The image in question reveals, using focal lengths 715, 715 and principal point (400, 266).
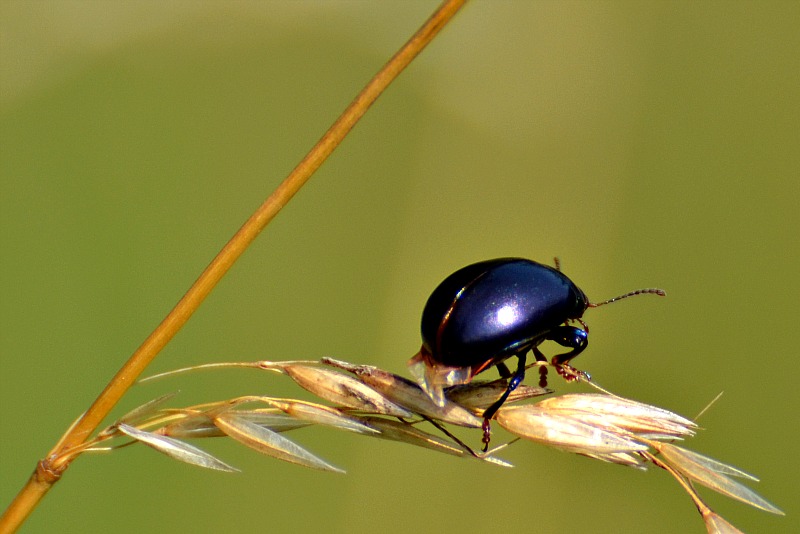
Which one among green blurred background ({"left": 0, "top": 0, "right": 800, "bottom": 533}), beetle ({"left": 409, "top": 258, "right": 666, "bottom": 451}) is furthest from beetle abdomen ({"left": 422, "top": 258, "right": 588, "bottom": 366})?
green blurred background ({"left": 0, "top": 0, "right": 800, "bottom": 533})

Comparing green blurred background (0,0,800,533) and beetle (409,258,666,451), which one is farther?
green blurred background (0,0,800,533)

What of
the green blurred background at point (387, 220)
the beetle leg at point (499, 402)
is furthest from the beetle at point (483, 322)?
the green blurred background at point (387, 220)

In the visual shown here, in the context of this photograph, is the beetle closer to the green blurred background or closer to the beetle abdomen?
the beetle abdomen

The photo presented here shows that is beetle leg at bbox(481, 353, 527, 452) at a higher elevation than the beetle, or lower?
lower

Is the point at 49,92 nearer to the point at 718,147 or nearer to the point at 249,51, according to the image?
the point at 249,51

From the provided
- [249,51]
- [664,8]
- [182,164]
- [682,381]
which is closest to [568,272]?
[682,381]

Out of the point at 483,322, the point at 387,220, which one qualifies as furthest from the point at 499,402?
the point at 387,220
